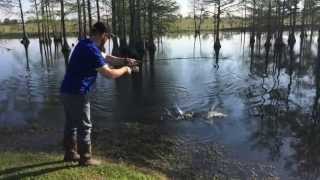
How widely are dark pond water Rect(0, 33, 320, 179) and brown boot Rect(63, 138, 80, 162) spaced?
13.8ft

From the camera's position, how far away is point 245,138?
12.5 metres

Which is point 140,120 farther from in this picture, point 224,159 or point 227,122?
point 224,159

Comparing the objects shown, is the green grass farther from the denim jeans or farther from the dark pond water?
the dark pond water

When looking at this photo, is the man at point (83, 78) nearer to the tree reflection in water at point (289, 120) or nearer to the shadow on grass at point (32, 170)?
the shadow on grass at point (32, 170)

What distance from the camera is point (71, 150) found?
316 inches

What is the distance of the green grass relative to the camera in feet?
24.0

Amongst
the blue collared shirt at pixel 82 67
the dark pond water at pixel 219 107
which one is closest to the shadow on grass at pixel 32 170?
the blue collared shirt at pixel 82 67

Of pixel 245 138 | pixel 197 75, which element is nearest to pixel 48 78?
pixel 197 75

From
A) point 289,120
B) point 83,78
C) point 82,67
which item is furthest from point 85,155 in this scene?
point 289,120

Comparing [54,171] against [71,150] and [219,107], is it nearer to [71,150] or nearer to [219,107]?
[71,150]

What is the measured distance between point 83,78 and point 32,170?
1877mm

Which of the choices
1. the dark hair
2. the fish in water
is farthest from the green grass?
the fish in water

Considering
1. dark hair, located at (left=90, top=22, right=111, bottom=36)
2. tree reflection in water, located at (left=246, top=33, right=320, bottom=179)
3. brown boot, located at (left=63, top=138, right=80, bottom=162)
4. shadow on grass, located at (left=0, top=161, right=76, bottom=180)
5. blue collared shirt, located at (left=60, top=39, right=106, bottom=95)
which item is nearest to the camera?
blue collared shirt, located at (left=60, top=39, right=106, bottom=95)

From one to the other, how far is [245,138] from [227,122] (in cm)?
188
